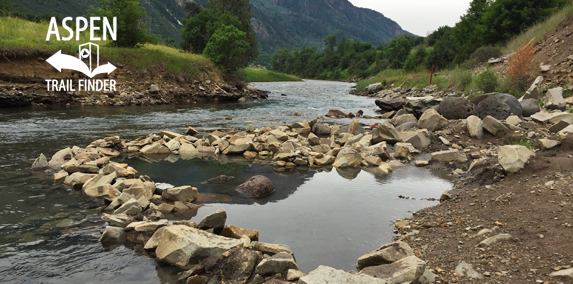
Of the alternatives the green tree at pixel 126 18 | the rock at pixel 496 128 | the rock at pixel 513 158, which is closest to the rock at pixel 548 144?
the rock at pixel 513 158

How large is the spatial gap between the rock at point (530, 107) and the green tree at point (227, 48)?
1154 inches

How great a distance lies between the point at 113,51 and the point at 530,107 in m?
29.3

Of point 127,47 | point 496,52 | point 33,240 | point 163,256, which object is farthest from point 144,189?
point 496,52

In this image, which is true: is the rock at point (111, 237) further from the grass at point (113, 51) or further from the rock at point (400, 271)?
the grass at point (113, 51)

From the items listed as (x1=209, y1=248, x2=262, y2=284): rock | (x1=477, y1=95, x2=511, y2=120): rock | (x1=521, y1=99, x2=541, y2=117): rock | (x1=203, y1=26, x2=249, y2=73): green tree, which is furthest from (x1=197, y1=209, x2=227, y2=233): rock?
(x1=203, y1=26, x2=249, y2=73): green tree

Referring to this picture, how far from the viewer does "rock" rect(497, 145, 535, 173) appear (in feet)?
24.5

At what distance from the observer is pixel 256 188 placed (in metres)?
8.04

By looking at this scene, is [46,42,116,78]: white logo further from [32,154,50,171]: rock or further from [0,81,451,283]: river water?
[32,154,50,171]: rock

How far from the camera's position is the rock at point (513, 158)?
7.48m

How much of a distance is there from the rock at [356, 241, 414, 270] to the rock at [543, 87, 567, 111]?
45.0 feet

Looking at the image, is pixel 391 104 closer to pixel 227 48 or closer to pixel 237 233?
pixel 227 48

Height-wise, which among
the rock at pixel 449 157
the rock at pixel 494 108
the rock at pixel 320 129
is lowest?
the rock at pixel 320 129

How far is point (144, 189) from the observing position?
23.7 feet

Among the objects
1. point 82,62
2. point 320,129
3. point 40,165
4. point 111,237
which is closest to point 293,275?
point 111,237
